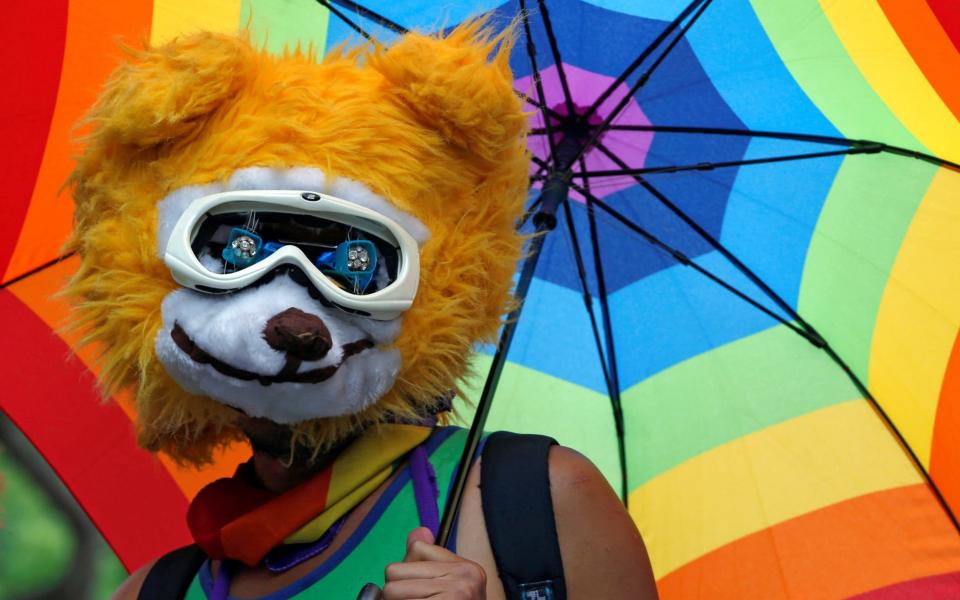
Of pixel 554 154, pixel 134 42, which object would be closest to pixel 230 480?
pixel 134 42

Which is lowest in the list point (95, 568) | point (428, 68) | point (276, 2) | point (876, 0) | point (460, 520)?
Answer: point (460, 520)

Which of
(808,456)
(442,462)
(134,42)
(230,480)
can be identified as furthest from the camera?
(808,456)

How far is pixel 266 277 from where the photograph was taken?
1.49 m

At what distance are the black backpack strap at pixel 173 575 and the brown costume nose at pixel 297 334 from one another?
0.68m

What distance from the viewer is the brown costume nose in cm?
143

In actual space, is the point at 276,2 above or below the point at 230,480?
above

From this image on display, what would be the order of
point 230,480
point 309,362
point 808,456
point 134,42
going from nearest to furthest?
point 309,362 → point 230,480 → point 134,42 → point 808,456

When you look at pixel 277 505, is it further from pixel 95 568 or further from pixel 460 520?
pixel 95 568

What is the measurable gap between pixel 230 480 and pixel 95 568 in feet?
2.96

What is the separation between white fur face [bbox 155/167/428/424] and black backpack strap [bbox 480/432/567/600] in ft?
0.76

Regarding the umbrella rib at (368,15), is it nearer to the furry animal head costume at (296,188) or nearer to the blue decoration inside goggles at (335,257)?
the furry animal head costume at (296,188)

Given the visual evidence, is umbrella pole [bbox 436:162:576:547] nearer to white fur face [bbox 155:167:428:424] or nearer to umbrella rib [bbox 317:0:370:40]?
white fur face [bbox 155:167:428:424]

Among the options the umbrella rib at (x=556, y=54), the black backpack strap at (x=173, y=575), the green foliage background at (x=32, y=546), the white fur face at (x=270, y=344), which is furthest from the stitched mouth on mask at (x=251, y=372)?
the umbrella rib at (x=556, y=54)

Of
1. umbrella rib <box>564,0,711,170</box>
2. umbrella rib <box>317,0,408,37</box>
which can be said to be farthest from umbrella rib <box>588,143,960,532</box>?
umbrella rib <box>317,0,408,37</box>
